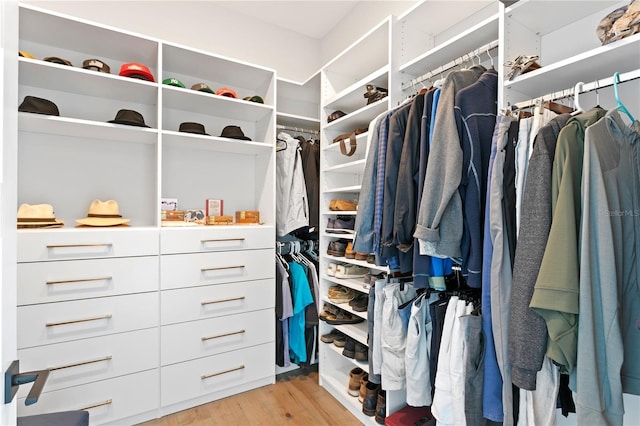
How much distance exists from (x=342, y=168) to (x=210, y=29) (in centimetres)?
153

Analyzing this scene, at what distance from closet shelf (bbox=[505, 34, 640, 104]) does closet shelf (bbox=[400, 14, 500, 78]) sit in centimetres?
27

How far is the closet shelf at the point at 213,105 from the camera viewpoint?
77.5 inches

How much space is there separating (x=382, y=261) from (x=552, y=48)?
114cm

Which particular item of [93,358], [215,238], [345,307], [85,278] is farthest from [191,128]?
[345,307]

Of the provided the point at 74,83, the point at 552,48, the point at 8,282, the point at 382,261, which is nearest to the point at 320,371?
the point at 382,261

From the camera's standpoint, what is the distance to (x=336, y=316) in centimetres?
207

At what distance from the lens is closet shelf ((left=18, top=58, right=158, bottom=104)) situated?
1633mm

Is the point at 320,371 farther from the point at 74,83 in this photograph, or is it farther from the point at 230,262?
the point at 74,83

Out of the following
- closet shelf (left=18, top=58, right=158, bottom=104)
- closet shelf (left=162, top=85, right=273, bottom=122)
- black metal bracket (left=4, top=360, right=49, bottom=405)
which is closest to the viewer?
black metal bracket (left=4, top=360, right=49, bottom=405)

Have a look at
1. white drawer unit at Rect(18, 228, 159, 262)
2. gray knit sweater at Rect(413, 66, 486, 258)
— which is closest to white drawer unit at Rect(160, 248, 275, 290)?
white drawer unit at Rect(18, 228, 159, 262)

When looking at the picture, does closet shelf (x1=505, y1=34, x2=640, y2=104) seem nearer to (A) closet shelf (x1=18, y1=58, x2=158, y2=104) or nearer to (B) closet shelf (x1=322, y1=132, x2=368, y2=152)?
(B) closet shelf (x1=322, y1=132, x2=368, y2=152)

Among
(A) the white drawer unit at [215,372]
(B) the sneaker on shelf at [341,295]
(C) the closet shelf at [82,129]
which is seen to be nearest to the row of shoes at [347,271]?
(B) the sneaker on shelf at [341,295]

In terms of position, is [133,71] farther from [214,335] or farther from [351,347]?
[351,347]

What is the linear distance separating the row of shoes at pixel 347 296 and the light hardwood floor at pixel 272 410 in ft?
2.07
